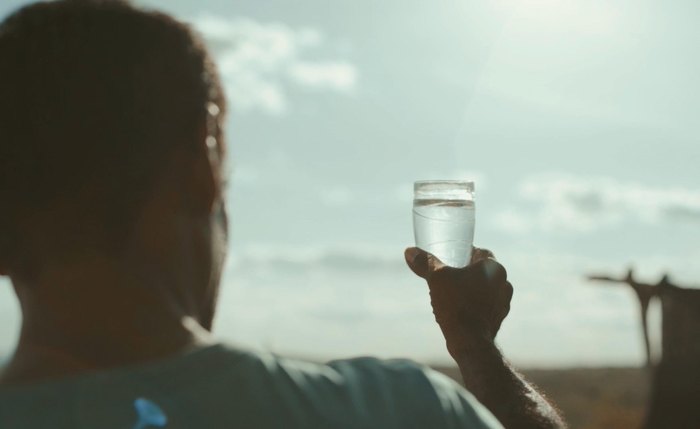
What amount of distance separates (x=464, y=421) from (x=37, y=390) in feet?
2.26

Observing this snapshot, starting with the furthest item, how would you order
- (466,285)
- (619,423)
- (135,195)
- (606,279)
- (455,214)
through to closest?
(619,423), (606,279), (455,214), (466,285), (135,195)

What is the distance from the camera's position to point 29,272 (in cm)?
193

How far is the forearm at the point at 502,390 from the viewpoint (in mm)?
2689

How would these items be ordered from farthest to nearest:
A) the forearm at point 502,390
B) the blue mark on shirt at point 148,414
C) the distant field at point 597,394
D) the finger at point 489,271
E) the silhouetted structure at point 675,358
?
the distant field at point 597,394, the silhouetted structure at point 675,358, the finger at point 489,271, the forearm at point 502,390, the blue mark on shirt at point 148,414

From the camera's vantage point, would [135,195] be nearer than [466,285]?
Yes

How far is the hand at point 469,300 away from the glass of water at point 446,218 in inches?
18.7

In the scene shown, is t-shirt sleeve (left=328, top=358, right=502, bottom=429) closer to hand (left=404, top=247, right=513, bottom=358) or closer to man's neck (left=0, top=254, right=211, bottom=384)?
man's neck (left=0, top=254, right=211, bottom=384)

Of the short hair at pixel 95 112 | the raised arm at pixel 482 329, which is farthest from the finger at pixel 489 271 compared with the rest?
the short hair at pixel 95 112

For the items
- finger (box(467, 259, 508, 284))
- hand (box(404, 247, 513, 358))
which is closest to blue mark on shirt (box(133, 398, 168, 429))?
hand (box(404, 247, 513, 358))

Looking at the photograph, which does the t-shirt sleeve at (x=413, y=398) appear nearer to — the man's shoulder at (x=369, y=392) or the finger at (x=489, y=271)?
the man's shoulder at (x=369, y=392)

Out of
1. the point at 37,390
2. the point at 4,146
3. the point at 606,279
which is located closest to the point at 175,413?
the point at 37,390

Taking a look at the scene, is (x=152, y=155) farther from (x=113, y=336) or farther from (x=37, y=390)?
(x=37, y=390)

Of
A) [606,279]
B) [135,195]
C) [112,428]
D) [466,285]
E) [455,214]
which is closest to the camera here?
[112,428]

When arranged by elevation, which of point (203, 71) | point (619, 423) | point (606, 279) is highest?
point (203, 71)
